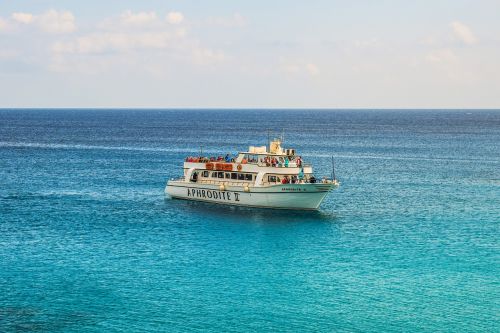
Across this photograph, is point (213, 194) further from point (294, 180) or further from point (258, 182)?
point (294, 180)

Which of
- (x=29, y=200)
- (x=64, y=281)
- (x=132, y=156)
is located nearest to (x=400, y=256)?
(x=64, y=281)

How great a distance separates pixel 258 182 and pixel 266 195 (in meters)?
2.18

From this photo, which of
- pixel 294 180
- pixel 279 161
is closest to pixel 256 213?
pixel 294 180

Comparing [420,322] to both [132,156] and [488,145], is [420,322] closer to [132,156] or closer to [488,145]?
[132,156]

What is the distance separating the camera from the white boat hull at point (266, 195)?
88.6m

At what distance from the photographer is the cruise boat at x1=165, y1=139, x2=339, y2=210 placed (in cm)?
8919

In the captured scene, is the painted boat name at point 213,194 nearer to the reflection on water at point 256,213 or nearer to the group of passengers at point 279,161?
the reflection on water at point 256,213

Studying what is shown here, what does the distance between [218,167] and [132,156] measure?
224 feet

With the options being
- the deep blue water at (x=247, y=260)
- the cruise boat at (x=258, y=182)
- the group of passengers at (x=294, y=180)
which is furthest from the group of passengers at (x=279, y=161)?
the deep blue water at (x=247, y=260)

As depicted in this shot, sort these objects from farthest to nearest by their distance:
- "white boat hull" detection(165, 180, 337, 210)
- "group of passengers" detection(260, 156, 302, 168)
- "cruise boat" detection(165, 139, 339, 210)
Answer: "group of passengers" detection(260, 156, 302, 168)
"cruise boat" detection(165, 139, 339, 210)
"white boat hull" detection(165, 180, 337, 210)

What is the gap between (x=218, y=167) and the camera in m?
96.7

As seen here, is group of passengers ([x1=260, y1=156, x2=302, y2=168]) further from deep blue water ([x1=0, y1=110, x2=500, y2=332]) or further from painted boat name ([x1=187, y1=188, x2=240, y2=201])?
deep blue water ([x1=0, y1=110, x2=500, y2=332])

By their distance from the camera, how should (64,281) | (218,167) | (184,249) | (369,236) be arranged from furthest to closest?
(218,167) → (369,236) → (184,249) → (64,281)

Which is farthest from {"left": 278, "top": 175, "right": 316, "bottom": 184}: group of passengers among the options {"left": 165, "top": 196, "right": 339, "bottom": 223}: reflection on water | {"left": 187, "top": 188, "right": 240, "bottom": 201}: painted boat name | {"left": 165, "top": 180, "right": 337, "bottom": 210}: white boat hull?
{"left": 187, "top": 188, "right": 240, "bottom": 201}: painted boat name
